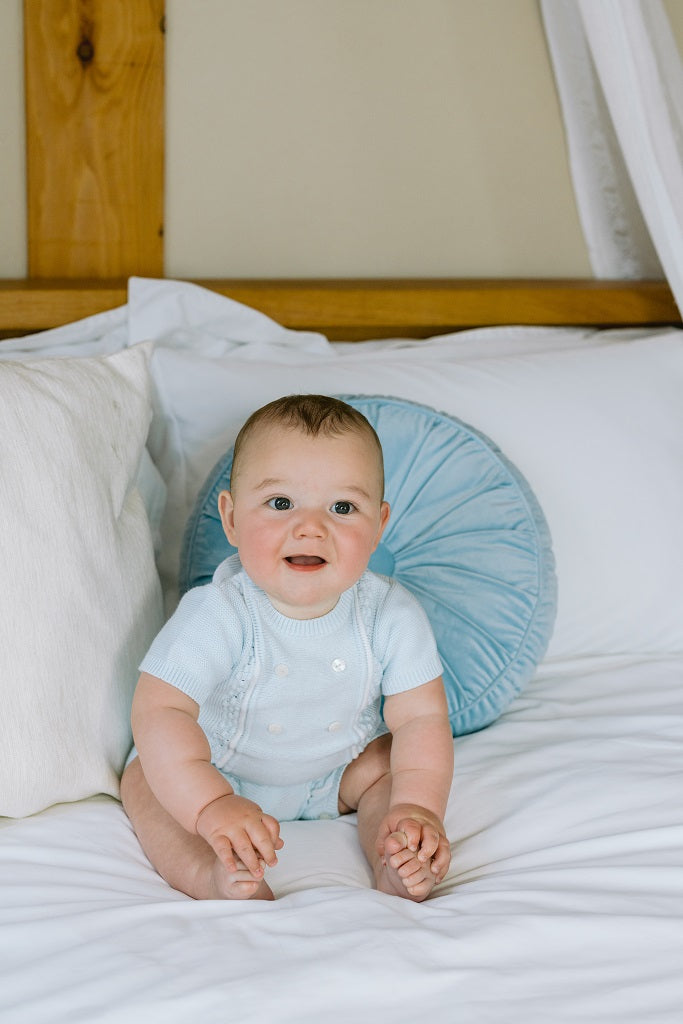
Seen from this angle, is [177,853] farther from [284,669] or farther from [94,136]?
[94,136]

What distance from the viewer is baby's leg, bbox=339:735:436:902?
1.05 meters

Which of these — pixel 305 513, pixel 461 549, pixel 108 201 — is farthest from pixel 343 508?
pixel 108 201

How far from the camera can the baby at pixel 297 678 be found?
43.9 inches

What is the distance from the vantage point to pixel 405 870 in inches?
41.1

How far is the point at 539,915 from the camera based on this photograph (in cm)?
96

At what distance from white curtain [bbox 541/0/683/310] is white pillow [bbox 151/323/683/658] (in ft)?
1.02

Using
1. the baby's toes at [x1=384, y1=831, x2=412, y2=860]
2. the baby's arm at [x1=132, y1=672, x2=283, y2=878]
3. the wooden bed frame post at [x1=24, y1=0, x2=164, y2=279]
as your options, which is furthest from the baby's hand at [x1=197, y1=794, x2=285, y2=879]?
the wooden bed frame post at [x1=24, y1=0, x2=164, y2=279]

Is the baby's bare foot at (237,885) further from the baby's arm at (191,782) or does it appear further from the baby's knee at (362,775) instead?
the baby's knee at (362,775)

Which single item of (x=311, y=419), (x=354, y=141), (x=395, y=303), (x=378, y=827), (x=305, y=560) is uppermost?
(x=354, y=141)

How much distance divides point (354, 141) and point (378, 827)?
119 cm

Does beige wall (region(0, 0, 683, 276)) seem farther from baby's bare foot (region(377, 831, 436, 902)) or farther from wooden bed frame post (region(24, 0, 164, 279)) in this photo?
baby's bare foot (region(377, 831, 436, 902))

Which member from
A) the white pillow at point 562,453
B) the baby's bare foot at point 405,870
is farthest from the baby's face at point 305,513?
the white pillow at point 562,453

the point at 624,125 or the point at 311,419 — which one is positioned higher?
the point at 624,125

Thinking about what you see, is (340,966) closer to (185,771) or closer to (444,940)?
(444,940)
